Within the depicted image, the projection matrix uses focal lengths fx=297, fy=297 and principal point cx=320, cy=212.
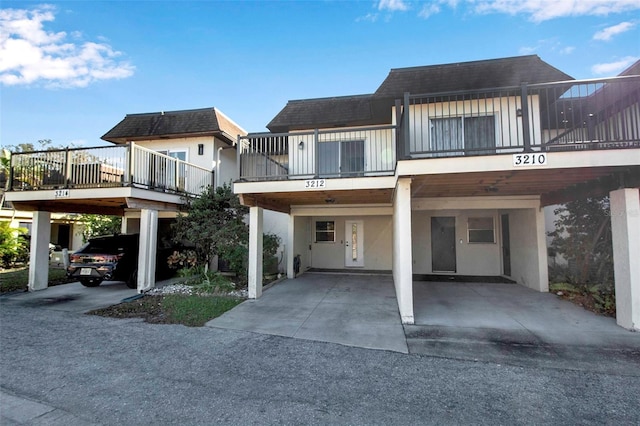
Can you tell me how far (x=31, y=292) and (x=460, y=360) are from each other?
474 inches

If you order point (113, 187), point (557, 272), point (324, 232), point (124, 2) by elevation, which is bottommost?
point (557, 272)

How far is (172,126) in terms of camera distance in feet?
39.9

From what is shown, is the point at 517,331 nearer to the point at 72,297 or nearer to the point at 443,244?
the point at 443,244

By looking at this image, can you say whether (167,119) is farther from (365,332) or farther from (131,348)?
(365,332)

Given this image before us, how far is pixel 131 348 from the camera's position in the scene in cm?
480

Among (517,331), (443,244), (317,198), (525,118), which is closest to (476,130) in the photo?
(525,118)

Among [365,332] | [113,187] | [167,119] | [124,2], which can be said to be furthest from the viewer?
[167,119]

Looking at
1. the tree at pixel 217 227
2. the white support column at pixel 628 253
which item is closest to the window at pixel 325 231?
the tree at pixel 217 227

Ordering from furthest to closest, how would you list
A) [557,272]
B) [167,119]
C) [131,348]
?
1. [167,119]
2. [557,272]
3. [131,348]

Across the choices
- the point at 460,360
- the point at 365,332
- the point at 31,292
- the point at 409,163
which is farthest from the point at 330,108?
the point at 31,292

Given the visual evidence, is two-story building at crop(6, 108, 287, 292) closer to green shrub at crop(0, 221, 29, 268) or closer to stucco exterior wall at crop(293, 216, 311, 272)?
stucco exterior wall at crop(293, 216, 311, 272)

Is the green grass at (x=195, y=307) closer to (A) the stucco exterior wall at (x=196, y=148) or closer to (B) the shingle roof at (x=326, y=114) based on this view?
(A) the stucco exterior wall at (x=196, y=148)

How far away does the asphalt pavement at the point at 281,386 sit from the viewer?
9.75ft

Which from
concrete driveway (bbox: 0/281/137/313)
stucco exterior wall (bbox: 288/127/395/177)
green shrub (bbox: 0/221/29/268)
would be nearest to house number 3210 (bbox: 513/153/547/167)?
stucco exterior wall (bbox: 288/127/395/177)
